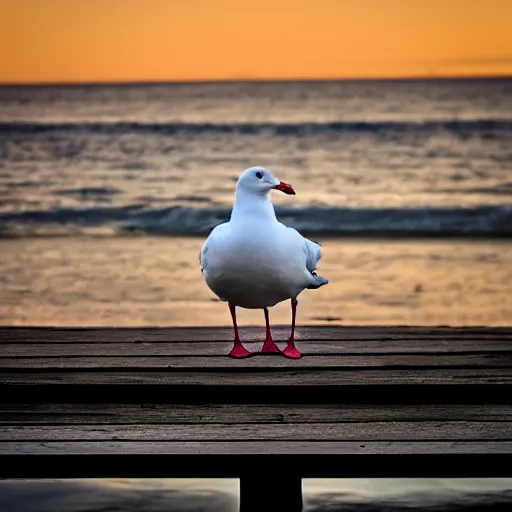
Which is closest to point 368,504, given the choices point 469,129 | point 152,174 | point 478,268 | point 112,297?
point 112,297

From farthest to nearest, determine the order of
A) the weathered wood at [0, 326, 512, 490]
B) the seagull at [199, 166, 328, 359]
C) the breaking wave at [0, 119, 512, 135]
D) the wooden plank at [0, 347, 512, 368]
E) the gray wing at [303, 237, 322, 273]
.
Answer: the breaking wave at [0, 119, 512, 135] → the gray wing at [303, 237, 322, 273] → the seagull at [199, 166, 328, 359] → the wooden plank at [0, 347, 512, 368] → the weathered wood at [0, 326, 512, 490]

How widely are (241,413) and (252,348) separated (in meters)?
1.09

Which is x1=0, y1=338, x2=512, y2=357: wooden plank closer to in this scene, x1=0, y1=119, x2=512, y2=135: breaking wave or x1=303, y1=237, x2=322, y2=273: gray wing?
x1=303, y1=237, x2=322, y2=273: gray wing

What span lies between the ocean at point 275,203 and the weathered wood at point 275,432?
0.54 m

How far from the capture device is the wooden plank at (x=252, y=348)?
171 inches

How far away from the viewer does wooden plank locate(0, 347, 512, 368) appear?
3.99 m

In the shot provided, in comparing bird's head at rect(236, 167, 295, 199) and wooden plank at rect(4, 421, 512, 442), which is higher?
bird's head at rect(236, 167, 295, 199)

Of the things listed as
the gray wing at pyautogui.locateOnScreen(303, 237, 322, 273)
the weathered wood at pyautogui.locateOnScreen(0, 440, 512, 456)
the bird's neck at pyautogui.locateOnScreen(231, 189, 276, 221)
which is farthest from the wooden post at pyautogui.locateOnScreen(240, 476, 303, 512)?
the gray wing at pyautogui.locateOnScreen(303, 237, 322, 273)

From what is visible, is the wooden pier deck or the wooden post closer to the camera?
the wooden pier deck

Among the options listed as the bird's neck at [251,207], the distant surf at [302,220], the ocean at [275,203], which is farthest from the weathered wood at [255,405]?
the distant surf at [302,220]

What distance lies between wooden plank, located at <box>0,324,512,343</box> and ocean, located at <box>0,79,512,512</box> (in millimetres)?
1066

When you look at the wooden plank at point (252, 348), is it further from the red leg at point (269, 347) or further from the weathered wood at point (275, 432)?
the weathered wood at point (275, 432)

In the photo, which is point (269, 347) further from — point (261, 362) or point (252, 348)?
point (261, 362)

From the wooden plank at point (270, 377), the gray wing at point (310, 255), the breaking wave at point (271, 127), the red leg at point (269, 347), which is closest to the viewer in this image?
the wooden plank at point (270, 377)
